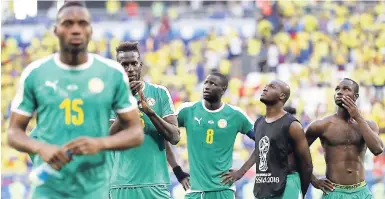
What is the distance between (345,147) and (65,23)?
4834mm

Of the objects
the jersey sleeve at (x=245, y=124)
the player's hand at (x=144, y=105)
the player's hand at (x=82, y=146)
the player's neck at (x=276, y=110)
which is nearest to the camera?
the player's hand at (x=82, y=146)

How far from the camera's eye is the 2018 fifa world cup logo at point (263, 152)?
28.7 feet

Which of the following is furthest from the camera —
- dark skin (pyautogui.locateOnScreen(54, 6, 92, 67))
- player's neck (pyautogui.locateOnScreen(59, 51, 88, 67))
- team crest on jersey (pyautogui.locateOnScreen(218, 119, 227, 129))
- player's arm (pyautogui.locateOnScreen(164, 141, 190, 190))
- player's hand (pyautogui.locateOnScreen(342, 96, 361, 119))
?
team crest on jersey (pyautogui.locateOnScreen(218, 119, 227, 129))

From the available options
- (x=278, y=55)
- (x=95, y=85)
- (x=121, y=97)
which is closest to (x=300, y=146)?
(x=121, y=97)

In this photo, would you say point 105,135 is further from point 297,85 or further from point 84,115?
point 297,85

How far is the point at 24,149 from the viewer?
4.89 m

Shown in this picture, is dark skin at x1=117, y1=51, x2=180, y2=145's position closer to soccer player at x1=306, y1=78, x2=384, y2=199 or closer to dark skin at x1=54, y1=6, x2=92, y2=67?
soccer player at x1=306, y1=78, x2=384, y2=199

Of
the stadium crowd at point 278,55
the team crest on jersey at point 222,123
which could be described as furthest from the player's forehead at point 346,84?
the stadium crowd at point 278,55

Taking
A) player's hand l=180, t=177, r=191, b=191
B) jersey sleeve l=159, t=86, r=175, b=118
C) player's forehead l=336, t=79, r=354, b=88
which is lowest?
player's hand l=180, t=177, r=191, b=191

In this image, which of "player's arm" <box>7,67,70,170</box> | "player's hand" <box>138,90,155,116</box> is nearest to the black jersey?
"player's hand" <box>138,90,155,116</box>

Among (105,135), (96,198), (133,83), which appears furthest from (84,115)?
(133,83)

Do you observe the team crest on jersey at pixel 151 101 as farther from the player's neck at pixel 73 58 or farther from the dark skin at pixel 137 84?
the player's neck at pixel 73 58

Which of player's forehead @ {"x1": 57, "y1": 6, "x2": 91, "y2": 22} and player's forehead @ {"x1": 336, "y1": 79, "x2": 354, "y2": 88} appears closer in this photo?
player's forehead @ {"x1": 57, "y1": 6, "x2": 91, "y2": 22}

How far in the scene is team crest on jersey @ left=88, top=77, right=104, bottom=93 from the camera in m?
4.98
